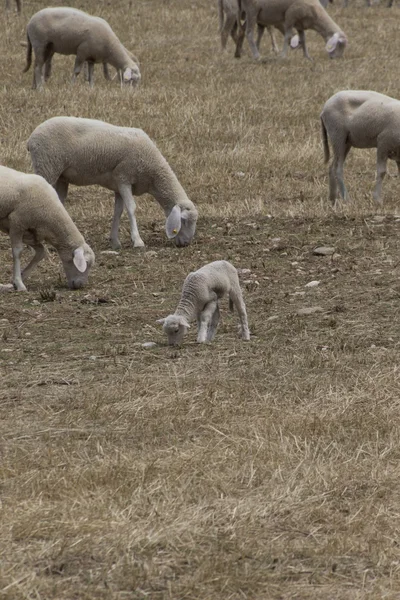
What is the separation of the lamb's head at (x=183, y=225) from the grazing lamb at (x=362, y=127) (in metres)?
2.23

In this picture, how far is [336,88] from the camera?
19.4 m

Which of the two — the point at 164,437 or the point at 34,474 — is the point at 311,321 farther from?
the point at 34,474

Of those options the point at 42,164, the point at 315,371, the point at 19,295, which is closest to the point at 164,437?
the point at 315,371

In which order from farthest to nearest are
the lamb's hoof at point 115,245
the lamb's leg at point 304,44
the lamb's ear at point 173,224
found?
the lamb's leg at point 304,44 < the lamb's hoof at point 115,245 < the lamb's ear at point 173,224

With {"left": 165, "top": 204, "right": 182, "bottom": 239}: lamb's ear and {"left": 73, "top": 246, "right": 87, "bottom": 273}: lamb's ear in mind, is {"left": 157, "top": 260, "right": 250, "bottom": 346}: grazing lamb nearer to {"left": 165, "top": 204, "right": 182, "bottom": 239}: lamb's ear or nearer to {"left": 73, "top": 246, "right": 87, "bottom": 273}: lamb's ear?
{"left": 73, "top": 246, "right": 87, "bottom": 273}: lamb's ear

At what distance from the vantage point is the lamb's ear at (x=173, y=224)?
34.9 ft

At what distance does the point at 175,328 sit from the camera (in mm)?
7391

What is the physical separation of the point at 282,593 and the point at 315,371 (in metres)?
2.59

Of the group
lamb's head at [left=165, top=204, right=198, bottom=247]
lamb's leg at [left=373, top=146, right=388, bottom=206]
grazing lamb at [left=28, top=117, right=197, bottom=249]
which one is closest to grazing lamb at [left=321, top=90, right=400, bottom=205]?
lamb's leg at [left=373, top=146, right=388, bottom=206]

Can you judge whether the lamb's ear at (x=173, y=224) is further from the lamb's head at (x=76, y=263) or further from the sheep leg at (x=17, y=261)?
the sheep leg at (x=17, y=261)

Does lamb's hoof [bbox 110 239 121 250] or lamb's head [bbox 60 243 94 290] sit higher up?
lamb's head [bbox 60 243 94 290]

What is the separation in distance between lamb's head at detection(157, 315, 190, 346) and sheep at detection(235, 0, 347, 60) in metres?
16.2

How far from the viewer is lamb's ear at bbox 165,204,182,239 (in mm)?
10641

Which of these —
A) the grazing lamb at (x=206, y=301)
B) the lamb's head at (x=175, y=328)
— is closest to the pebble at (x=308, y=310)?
the grazing lamb at (x=206, y=301)
